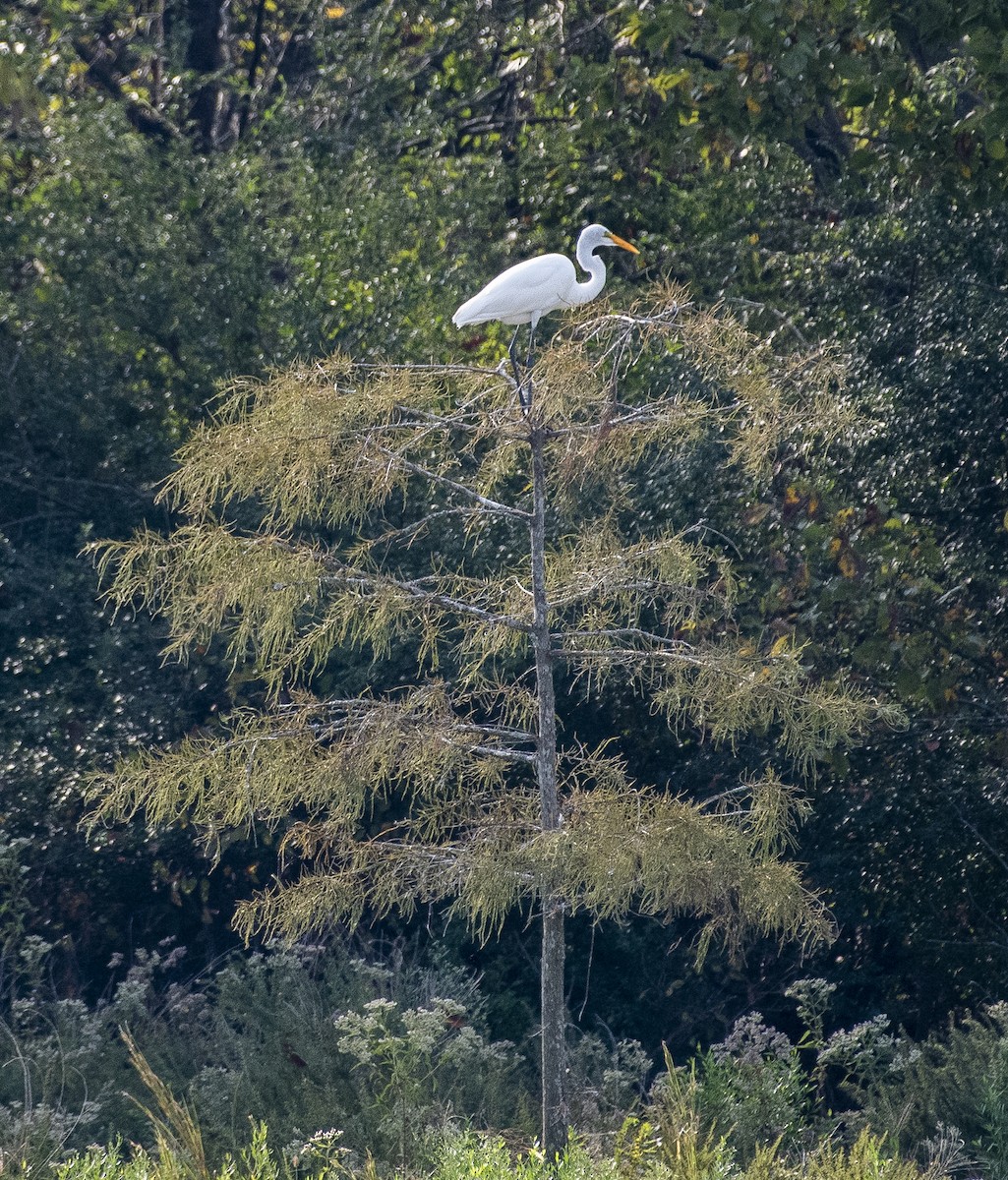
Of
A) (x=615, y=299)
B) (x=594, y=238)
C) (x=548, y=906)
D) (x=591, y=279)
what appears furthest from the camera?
(x=615, y=299)

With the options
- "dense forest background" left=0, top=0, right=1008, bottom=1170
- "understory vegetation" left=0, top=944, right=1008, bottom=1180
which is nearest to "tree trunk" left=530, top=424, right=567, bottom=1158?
"understory vegetation" left=0, top=944, right=1008, bottom=1180

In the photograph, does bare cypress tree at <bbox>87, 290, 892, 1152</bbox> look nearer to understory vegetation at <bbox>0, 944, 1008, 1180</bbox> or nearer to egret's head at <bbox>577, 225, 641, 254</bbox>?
egret's head at <bbox>577, 225, 641, 254</bbox>

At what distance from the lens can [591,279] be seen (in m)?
4.73

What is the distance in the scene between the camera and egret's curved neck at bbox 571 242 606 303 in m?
4.56

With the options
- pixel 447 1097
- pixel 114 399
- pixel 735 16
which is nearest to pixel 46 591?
pixel 114 399

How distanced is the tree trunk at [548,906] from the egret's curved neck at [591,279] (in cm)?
44

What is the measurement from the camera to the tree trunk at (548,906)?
14.5 ft

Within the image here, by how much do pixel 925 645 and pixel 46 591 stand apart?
4613 millimetres

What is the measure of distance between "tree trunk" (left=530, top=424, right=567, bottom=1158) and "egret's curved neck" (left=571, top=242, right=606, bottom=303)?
1.44ft

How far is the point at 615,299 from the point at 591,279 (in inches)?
108

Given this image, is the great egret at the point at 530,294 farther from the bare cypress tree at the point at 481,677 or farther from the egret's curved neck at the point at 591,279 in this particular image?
the bare cypress tree at the point at 481,677

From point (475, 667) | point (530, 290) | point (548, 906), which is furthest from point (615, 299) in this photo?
point (548, 906)

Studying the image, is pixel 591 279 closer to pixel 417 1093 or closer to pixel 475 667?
pixel 475 667

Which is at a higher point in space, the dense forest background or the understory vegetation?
the dense forest background
